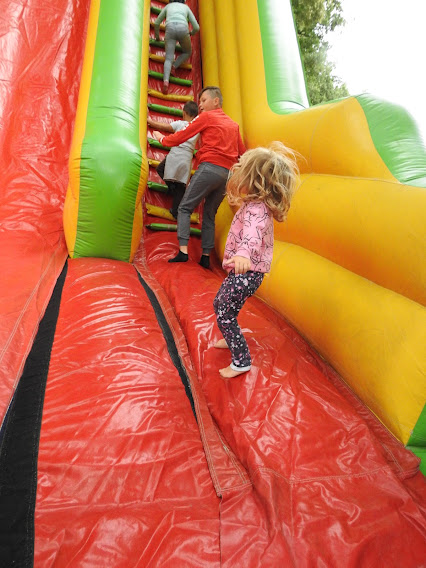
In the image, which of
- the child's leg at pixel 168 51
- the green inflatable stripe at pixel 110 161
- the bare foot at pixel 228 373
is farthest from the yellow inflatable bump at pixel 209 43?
the bare foot at pixel 228 373

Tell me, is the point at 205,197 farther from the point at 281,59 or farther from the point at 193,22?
the point at 193,22

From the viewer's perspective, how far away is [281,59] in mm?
2443

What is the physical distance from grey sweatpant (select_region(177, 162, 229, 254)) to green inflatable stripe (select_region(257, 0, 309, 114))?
1.72 feet

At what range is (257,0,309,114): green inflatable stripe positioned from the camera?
2.28m

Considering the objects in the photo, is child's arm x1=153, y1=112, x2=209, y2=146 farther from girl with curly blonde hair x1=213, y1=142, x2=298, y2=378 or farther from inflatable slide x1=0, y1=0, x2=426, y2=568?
girl with curly blonde hair x1=213, y1=142, x2=298, y2=378

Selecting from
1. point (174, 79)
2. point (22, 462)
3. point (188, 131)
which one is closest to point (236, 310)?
point (22, 462)

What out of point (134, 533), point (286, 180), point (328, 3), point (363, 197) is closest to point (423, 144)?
point (363, 197)

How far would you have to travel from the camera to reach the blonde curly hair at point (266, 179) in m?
1.20

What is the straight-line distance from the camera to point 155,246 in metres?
2.42

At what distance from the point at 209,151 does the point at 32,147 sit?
114 cm

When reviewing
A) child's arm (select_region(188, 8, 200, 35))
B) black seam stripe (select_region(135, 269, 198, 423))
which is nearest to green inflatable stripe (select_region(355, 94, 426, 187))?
black seam stripe (select_region(135, 269, 198, 423))

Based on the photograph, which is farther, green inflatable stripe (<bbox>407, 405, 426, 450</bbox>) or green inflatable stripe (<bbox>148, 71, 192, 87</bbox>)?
green inflatable stripe (<bbox>148, 71, 192, 87</bbox>)

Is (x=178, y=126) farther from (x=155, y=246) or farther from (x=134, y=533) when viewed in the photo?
(x=134, y=533)

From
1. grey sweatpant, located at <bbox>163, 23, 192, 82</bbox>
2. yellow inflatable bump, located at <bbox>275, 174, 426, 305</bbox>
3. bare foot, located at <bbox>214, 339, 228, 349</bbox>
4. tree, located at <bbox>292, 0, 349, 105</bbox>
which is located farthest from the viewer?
tree, located at <bbox>292, 0, 349, 105</bbox>
